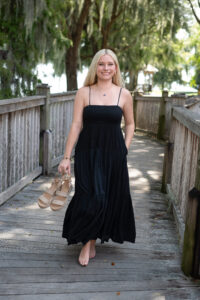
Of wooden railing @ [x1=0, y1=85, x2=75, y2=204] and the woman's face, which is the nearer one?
the woman's face

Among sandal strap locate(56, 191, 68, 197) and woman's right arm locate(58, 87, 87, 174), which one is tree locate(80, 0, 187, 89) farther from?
sandal strap locate(56, 191, 68, 197)

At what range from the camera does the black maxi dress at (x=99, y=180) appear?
3.12m

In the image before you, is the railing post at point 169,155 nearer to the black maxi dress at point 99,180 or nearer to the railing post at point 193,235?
the black maxi dress at point 99,180

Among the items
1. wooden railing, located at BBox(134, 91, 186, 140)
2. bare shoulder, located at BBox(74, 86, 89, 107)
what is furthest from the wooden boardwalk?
wooden railing, located at BBox(134, 91, 186, 140)

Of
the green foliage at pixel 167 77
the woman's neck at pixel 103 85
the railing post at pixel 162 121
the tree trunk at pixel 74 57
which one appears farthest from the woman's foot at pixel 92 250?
the green foliage at pixel 167 77

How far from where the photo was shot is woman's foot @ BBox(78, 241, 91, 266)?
3.15 m

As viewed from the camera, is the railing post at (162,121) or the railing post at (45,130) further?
the railing post at (162,121)

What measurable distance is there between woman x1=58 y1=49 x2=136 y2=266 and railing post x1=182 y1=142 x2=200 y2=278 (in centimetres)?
52

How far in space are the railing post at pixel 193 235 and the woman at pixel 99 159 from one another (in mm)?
523

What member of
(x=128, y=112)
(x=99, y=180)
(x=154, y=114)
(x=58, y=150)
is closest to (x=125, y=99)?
(x=128, y=112)

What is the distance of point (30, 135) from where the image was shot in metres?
5.44

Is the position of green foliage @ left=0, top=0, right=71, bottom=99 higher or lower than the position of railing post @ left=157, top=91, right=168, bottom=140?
higher

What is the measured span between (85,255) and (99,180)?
0.57 metres

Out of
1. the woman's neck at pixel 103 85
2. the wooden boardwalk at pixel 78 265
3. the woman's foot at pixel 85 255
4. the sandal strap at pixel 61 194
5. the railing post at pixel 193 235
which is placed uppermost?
the woman's neck at pixel 103 85
